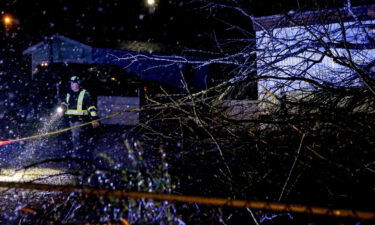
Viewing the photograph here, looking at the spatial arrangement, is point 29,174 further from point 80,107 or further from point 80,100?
point 80,100

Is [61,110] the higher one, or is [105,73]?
[105,73]

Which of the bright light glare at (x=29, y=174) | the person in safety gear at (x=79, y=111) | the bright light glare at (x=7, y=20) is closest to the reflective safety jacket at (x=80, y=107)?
the person in safety gear at (x=79, y=111)

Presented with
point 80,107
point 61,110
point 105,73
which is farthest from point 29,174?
point 105,73

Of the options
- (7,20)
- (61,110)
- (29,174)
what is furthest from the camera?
(7,20)

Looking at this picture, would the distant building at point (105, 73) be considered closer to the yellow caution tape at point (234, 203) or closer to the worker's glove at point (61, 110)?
the worker's glove at point (61, 110)

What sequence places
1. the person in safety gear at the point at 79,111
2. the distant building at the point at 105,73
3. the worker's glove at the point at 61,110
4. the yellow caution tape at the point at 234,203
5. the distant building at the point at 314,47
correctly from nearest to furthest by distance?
the yellow caution tape at the point at 234,203 < the distant building at the point at 314,47 < the person in safety gear at the point at 79,111 < the worker's glove at the point at 61,110 < the distant building at the point at 105,73

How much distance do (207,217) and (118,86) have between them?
9653mm

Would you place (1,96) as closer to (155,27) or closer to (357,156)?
(155,27)

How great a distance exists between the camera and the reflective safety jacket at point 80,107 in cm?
611

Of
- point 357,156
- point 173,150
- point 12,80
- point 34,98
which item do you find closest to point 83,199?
point 173,150

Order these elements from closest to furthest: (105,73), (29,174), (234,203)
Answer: (234,203), (29,174), (105,73)

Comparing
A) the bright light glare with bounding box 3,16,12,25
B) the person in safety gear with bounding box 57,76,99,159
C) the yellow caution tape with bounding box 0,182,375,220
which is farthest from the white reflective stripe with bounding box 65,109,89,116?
the bright light glare with bounding box 3,16,12,25

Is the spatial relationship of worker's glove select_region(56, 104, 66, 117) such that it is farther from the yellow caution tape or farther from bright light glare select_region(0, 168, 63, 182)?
the yellow caution tape

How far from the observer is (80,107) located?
20.0 ft
